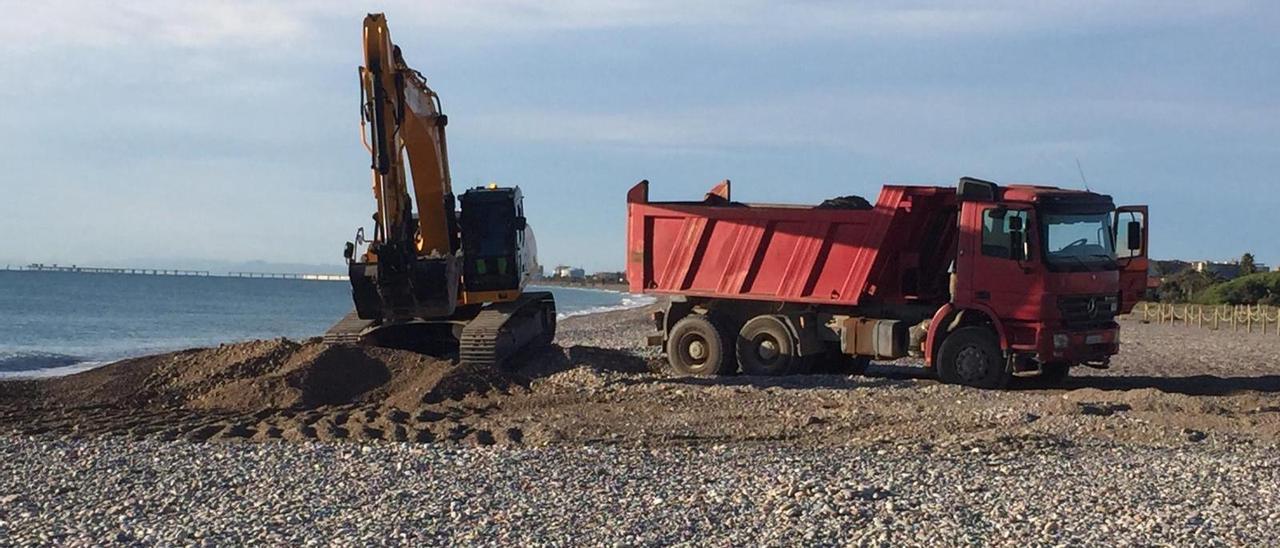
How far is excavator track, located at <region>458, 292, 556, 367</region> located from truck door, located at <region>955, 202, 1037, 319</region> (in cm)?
612

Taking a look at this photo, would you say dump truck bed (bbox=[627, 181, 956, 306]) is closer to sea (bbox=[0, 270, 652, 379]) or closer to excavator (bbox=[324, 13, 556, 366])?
excavator (bbox=[324, 13, 556, 366])

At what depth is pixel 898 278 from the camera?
1966cm

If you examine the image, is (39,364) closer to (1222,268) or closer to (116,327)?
(116,327)

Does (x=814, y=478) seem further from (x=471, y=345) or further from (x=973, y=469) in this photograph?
(x=471, y=345)

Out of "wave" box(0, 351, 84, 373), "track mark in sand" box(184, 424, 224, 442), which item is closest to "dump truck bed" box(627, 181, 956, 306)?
"track mark in sand" box(184, 424, 224, 442)

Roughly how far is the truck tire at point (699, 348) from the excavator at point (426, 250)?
2.32 m

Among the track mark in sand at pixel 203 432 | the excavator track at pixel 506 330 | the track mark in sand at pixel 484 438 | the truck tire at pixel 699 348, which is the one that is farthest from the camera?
the truck tire at pixel 699 348

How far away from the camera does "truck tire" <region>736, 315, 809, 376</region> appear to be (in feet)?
66.0

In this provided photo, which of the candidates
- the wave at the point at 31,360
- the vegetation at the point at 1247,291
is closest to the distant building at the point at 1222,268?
the vegetation at the point at 1247,291

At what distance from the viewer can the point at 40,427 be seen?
14633 mm

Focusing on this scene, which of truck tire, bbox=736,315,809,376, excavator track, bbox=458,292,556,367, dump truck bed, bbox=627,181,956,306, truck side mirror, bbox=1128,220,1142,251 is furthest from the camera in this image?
truck tire, bbox=736,315,809,376

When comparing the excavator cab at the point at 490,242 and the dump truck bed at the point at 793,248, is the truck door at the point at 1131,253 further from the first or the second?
the excavator cab at the point at 490,242

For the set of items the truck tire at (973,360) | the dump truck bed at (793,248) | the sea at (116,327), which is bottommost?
the sea at (116,327)

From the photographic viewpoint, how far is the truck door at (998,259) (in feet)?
58.9
